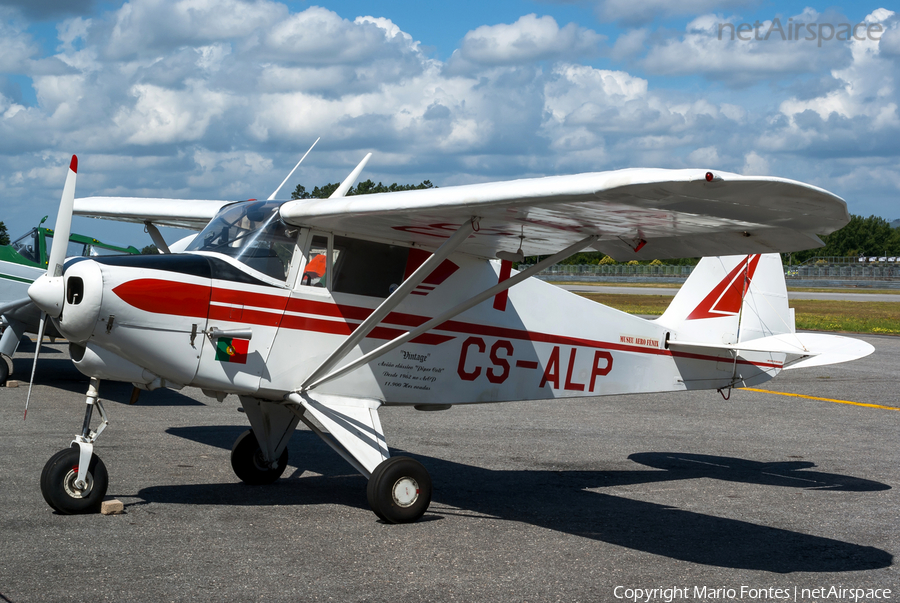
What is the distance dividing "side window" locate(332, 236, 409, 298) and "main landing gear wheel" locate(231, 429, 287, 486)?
5.88 ft

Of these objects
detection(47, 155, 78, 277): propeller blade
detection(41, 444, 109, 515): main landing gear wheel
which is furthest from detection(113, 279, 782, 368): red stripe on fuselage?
detection(41, 444, 109, 515): main landing gear wheel

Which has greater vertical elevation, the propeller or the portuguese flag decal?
the propeller

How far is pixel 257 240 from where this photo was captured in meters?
6.47

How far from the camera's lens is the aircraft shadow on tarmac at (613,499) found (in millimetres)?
5633

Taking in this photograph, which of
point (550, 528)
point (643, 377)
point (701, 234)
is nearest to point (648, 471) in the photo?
point (643, 377)

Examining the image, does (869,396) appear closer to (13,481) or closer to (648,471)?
(648,471)

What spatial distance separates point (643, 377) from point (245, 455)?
4.09 m

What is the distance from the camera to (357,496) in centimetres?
711

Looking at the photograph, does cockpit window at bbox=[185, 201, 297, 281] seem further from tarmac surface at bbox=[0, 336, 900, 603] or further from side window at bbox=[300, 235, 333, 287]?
tarmac surface at bbox=[0, 336, 900, 603]

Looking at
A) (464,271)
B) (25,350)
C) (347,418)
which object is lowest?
(25,350)

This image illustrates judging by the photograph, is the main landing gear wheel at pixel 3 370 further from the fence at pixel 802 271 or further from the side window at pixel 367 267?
the fence at pixel 802 271

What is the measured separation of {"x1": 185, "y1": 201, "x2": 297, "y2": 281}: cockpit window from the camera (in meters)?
6.42
